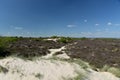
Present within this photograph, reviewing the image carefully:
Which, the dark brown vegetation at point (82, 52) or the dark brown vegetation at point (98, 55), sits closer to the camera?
the dark brown vegetation at point (98, 55)

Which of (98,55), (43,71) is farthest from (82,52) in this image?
(43,71)

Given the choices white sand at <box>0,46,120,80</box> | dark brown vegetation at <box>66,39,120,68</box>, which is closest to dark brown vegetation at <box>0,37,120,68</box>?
dark brown vegetation at <box>66,39,120,68</box>

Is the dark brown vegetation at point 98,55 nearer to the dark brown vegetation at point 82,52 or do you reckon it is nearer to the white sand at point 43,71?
the dark brown vegetation at point 82,52

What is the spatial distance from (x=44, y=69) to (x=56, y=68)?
807 mm

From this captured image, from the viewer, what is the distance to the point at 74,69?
44.6ft

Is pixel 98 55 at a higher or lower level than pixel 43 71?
lower

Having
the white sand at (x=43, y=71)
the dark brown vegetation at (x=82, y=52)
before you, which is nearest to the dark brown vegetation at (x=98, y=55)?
the dark brown vegetation at (x=82, y=52)

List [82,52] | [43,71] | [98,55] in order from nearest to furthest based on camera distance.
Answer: [43,71] → [98,55] → [82,52]

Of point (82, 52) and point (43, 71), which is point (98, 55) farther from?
point (43, 71)

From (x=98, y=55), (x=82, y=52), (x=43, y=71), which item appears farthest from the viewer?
(x=82, y=52)

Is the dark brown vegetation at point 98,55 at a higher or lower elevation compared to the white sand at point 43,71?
lower

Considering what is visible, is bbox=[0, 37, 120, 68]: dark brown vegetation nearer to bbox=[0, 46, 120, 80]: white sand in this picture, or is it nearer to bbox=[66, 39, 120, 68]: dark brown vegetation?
bbox=[66, 39, 120, 68]: dark brown vegetation

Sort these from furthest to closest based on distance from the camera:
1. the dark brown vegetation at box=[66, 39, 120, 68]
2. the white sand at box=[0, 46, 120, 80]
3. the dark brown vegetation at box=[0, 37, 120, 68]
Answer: the dark brown vegetation at box=[0, 37, 120, 68] < the dark brown vegetation at box=[66, 39, 120, 68] < the white sand at box=[0, 46, 120, 80]

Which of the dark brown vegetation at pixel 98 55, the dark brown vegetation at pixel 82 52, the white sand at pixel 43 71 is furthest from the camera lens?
the dark brown vegetation at pixel 82 52
